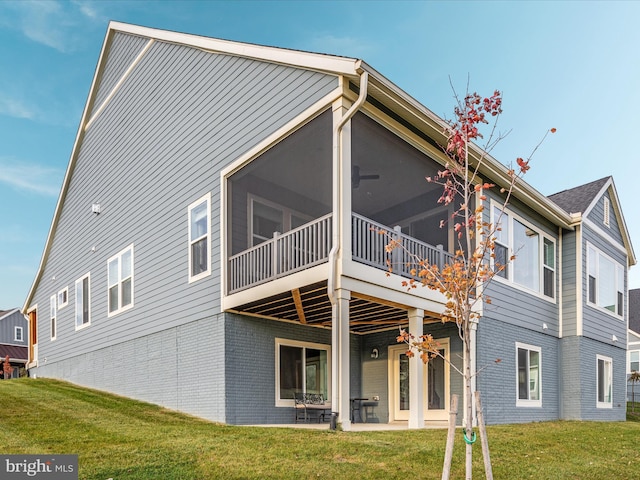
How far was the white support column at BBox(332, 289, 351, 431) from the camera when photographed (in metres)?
7.86

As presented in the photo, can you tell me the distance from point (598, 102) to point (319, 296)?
13077mm

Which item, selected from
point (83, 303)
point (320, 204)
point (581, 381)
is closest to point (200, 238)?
point (320, 204)

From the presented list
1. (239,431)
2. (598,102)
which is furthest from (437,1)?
(239,431)

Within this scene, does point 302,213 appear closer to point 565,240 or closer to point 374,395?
point 374,395

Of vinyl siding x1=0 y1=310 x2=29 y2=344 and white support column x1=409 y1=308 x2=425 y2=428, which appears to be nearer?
white support column x1=409 y1=308 x2=425 y2=428

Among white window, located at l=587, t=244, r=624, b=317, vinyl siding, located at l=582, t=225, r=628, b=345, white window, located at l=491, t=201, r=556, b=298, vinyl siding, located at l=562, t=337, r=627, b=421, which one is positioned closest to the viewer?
white window, located at l=491, t=201, r=556, b=298

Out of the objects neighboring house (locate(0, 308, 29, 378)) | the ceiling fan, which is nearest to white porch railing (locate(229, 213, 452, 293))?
the ceiling fan

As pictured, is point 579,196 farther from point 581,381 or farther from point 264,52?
point 264,52

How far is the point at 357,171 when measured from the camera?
1087cm

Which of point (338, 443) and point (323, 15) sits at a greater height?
point (323, 15)

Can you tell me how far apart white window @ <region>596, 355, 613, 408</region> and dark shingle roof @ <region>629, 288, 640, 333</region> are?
20.9 metres

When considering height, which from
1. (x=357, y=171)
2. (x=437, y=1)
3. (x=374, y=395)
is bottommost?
(x=374, y=395)

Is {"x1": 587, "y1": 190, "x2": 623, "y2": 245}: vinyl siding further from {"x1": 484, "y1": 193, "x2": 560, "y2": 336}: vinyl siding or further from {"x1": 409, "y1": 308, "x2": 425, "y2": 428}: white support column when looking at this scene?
{"x1": 409, "y1": 308, "x2": 425, "y2": 428}: white support column

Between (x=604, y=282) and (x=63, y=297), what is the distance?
17.1 m
